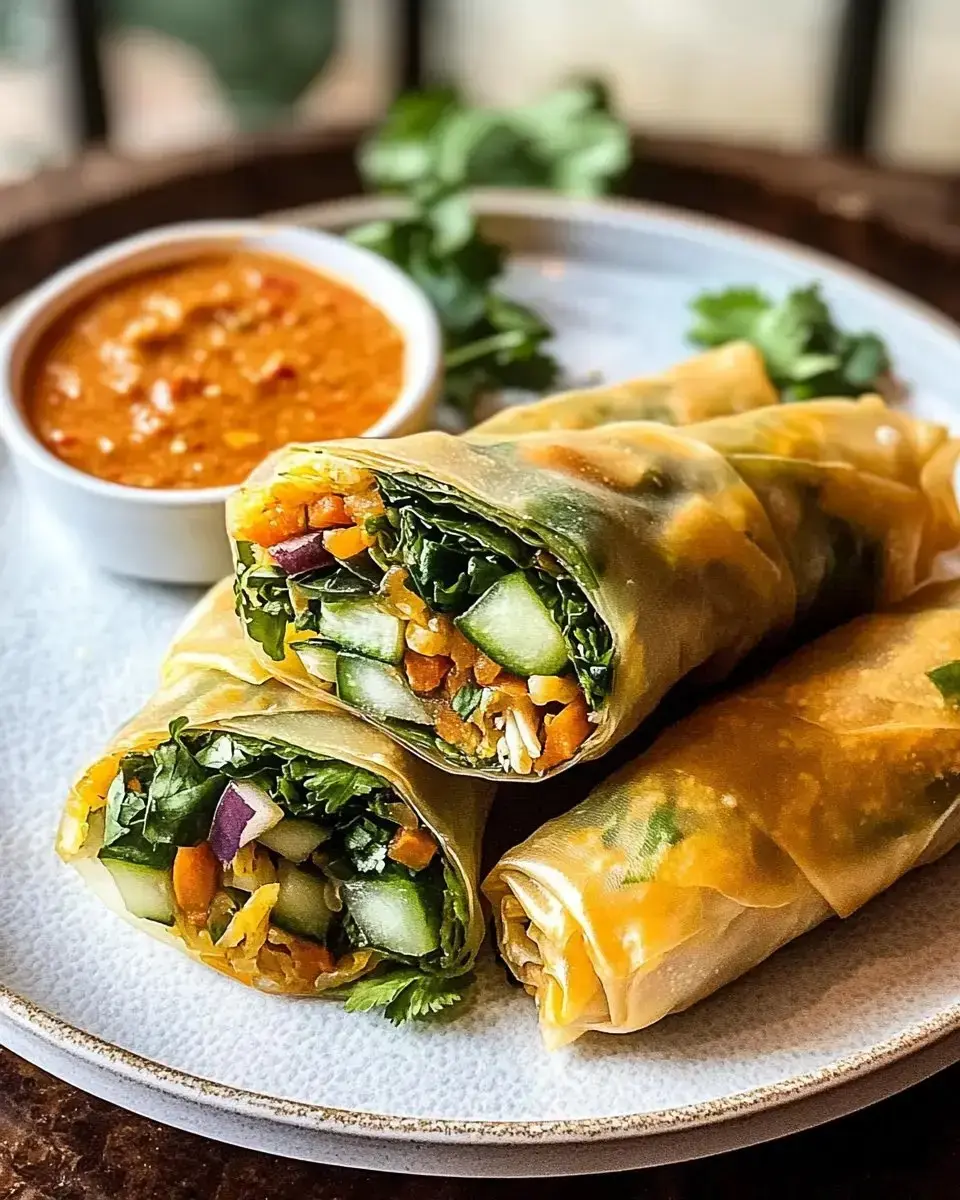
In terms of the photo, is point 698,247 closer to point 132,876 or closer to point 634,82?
point 132,876

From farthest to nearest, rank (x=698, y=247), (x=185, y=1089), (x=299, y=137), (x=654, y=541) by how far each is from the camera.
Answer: (x=299, y=137) → (x=698, y=247) → (x=654, y=541) → (x=185, y=1089)

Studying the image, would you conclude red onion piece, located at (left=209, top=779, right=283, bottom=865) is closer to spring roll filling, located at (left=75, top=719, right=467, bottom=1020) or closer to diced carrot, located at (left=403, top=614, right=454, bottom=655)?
spring roll filling, located at (left=75, top=719, right=467, bottom=1020)

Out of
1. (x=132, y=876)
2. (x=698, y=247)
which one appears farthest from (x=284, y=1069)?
(x=698, y=247)

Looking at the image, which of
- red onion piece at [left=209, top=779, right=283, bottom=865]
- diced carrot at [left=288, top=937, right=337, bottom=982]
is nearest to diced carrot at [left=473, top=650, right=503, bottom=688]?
red onion piece at [left=209, top=779, right=283, bottom=865]

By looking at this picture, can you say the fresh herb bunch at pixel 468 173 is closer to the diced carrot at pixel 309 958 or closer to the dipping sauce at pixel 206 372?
the dipping sauce at pixel 206 372

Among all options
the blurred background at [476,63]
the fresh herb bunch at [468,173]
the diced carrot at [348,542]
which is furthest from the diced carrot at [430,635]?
the blurred background at [476,63]
